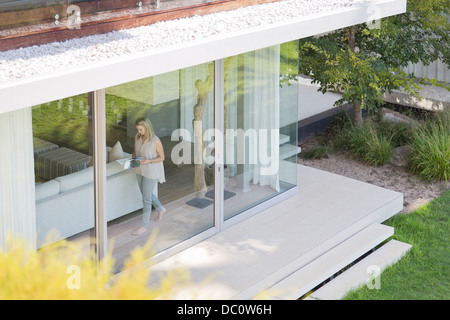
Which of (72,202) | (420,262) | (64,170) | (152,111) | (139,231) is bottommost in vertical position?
(420,262)

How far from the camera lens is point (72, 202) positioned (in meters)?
7.86

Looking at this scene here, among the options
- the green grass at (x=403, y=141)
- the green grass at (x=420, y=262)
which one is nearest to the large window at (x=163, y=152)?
the green grass at (x=420, y=262)

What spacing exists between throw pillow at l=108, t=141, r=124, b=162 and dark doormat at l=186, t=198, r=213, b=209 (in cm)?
136

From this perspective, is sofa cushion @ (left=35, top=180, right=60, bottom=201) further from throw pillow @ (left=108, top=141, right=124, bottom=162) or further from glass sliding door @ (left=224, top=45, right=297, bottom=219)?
glass sliding door @ (left=224, top=45, right=297, bottom=219)

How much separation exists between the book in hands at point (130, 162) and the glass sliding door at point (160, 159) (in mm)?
13

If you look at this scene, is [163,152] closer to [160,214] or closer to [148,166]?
[148,166]

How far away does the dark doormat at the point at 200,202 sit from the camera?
9276 millimetres

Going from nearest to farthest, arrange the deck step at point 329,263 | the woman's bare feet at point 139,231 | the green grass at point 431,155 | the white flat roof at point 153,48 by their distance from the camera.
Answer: the white flat roof at point 153,48
the deck step at point 329,263
the woman's bare feet at point 139,231
the green grass at point 431,155

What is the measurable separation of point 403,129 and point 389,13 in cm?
343

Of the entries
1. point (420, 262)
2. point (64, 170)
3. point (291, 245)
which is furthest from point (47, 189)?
point (420, 262)

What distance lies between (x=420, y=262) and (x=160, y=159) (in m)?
3.62

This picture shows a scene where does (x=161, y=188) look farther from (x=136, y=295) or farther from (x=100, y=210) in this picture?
(x=136, y=295)

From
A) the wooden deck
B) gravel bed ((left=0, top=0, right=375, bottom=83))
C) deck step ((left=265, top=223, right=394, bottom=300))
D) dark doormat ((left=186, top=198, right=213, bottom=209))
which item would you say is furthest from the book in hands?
deck step ((left=265, top=223, right=394, bottom=300))

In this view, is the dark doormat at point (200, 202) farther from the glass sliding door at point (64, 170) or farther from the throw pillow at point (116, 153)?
the glass sliding door at point (64, 170)
